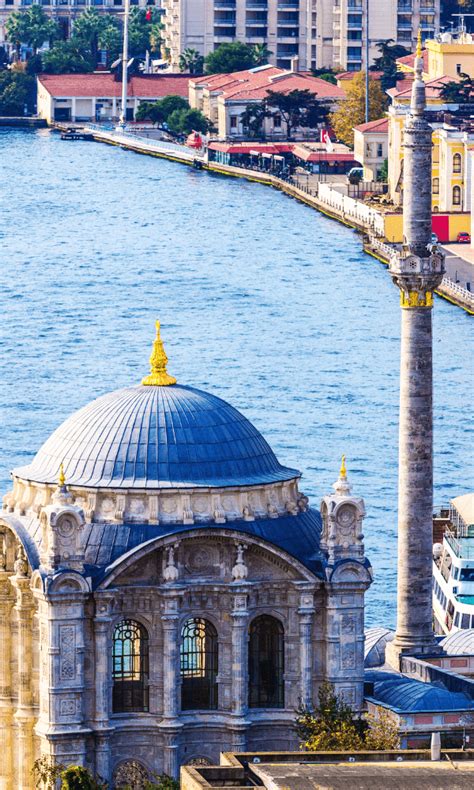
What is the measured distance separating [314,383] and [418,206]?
80.7 meters

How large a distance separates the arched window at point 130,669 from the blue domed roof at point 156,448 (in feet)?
10.3

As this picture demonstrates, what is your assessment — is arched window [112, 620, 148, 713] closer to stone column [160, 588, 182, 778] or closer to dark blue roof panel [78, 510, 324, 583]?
stone column [160, 588, 182, 778]

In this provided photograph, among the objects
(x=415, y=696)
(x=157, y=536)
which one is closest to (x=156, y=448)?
(x=157, y=536)

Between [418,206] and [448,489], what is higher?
[418,206]

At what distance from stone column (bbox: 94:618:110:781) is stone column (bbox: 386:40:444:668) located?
13675 mm

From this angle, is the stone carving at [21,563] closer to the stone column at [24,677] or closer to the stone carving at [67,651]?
the stone column at [24,677]

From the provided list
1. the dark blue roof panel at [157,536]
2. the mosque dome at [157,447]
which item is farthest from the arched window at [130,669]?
the mosque dome at [157,447]

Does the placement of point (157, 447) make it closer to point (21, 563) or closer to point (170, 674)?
point (21, 563)

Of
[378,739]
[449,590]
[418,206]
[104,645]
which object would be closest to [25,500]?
[104,645]

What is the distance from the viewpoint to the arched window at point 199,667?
78500mm

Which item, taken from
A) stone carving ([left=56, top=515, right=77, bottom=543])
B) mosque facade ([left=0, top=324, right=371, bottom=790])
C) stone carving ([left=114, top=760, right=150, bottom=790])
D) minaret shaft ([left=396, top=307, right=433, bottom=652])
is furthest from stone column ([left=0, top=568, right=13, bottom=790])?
minaret shaft ([left=396, top=307, right=433, bottom=652])

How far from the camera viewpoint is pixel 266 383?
172 meters

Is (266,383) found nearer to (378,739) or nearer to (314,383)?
(314,383)

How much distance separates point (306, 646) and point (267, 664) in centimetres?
101
